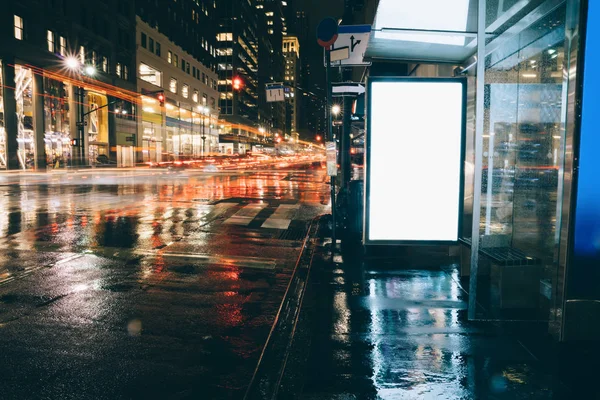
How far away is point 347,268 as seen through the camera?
7766 millimetres

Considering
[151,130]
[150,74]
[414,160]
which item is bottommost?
[414,160]

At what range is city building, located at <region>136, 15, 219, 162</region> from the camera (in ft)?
210

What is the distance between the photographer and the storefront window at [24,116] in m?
42.3

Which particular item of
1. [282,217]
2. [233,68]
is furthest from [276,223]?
[233,68]

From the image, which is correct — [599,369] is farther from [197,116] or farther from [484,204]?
[197,116]

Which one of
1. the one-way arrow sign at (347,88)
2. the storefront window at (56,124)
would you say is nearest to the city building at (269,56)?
the storefront window at (56,124)

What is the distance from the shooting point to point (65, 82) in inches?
1908

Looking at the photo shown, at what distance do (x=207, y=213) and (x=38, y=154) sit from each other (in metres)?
38.1

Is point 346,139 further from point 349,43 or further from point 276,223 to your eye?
point 276,223

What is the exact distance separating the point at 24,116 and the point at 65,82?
22.6 ft

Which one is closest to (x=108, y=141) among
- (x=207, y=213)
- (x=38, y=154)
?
(x=38, y=154)

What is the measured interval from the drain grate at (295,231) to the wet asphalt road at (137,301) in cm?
3

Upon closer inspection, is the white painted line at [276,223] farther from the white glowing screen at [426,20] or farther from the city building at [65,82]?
the city building at [65,82]

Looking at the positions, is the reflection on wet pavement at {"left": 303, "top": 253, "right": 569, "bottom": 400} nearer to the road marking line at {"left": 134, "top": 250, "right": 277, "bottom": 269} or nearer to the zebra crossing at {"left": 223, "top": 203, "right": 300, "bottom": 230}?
the road marking line at {"left": 134, "top": 250, "right": 277, "bottom": 269}
